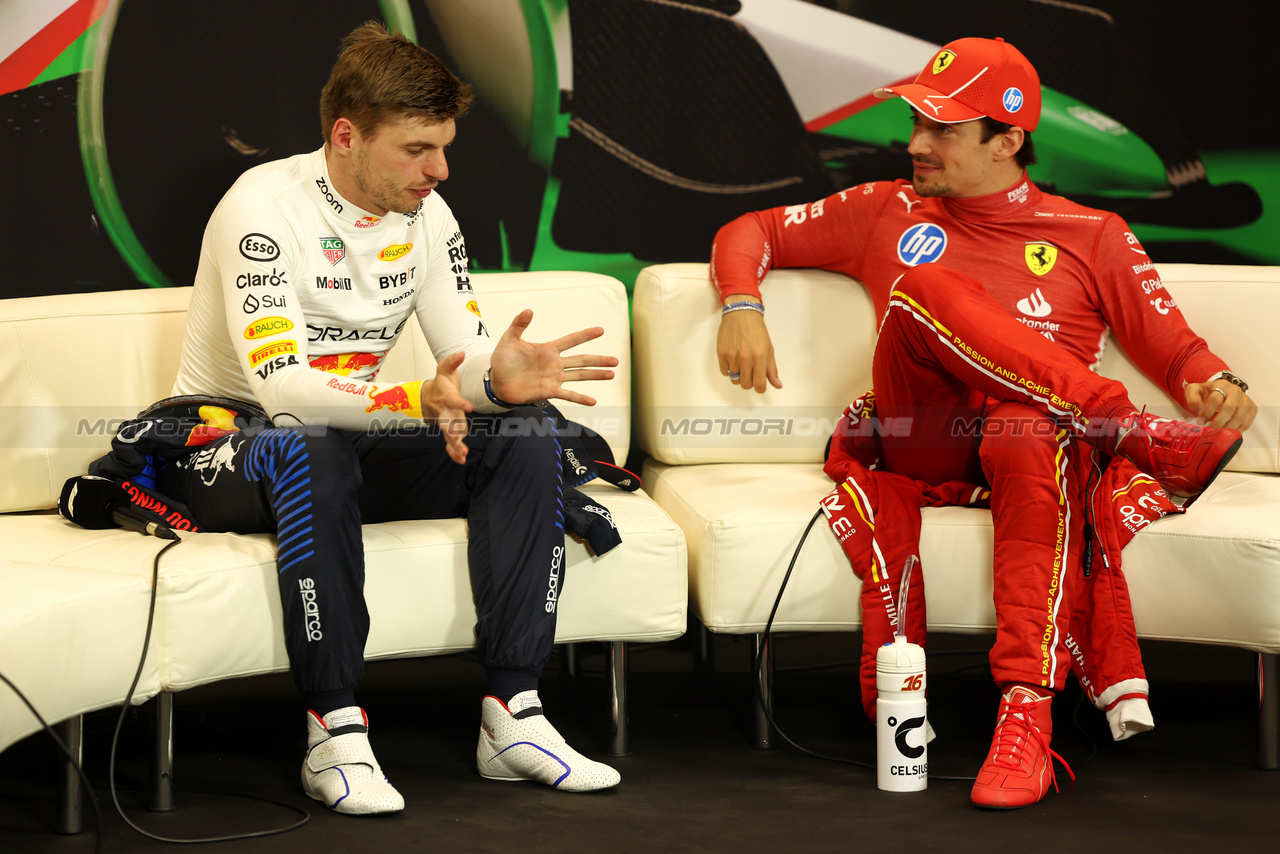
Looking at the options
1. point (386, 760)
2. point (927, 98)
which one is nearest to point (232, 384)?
point (386, 760)

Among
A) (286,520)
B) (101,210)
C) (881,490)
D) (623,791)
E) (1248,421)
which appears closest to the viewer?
(286,520)

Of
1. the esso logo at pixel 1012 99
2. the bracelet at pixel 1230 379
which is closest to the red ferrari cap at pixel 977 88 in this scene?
the esso logo at pixel 1012 99

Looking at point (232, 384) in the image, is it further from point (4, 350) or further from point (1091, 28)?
point (1091, 28)

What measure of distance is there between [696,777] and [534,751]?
0.99 ft

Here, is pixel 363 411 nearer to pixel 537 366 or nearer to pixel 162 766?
pixel 537 366

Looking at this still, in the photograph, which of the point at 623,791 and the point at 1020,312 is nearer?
the point at 623,791

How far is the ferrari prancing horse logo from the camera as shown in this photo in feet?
8.04

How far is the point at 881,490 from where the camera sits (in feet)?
6.70

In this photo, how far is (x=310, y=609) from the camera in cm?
175

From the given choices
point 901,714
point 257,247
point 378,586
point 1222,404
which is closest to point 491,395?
point 378,586

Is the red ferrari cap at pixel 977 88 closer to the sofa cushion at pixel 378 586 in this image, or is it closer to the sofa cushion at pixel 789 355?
the sofa cushion at pixel 789 355

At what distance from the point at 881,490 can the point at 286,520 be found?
1.00m

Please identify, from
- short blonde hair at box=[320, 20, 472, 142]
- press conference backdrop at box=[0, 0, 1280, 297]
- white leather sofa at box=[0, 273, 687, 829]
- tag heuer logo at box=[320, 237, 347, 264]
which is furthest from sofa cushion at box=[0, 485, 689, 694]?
press conference backdrop at box=[0, 0, 1280, 297]

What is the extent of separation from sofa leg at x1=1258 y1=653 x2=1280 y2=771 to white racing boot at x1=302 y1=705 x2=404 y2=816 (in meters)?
1.43
